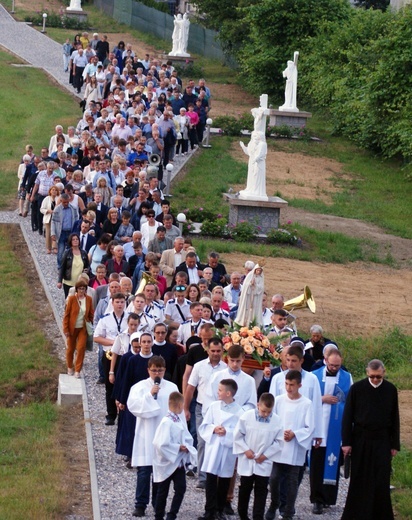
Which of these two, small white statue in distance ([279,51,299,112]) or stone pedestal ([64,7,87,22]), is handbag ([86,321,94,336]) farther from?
stone pedestal ([64,7,87,22])

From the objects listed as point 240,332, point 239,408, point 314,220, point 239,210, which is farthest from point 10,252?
point 239,408

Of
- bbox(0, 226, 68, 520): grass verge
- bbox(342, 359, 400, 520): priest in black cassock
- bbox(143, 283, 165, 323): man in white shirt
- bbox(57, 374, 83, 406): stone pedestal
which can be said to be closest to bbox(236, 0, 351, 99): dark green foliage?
bbox(0, 226, 68, 520): grass verge

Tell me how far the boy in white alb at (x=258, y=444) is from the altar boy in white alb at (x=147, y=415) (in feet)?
2.65

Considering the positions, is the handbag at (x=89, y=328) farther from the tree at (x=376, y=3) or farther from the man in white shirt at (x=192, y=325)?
the tree at (x=376, y=3)

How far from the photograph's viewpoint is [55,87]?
149ft

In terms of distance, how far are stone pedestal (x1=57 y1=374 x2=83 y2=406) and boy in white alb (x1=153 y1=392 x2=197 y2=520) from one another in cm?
453

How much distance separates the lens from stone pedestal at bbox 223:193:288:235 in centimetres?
2922

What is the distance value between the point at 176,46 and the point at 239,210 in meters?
23.3

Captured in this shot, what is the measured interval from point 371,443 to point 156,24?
5052 centimetres

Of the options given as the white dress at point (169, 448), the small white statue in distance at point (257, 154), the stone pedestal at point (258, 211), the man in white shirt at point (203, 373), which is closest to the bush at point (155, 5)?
the small white statue in distance at point (257, 154)

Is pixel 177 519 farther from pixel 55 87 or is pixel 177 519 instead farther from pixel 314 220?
pixel 55 87

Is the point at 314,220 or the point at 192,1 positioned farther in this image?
the point at 192,1

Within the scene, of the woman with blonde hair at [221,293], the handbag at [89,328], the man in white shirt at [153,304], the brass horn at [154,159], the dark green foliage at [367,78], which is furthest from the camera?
the dark green foliage at [367,78]

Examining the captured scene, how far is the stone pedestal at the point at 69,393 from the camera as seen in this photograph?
54.6ft
